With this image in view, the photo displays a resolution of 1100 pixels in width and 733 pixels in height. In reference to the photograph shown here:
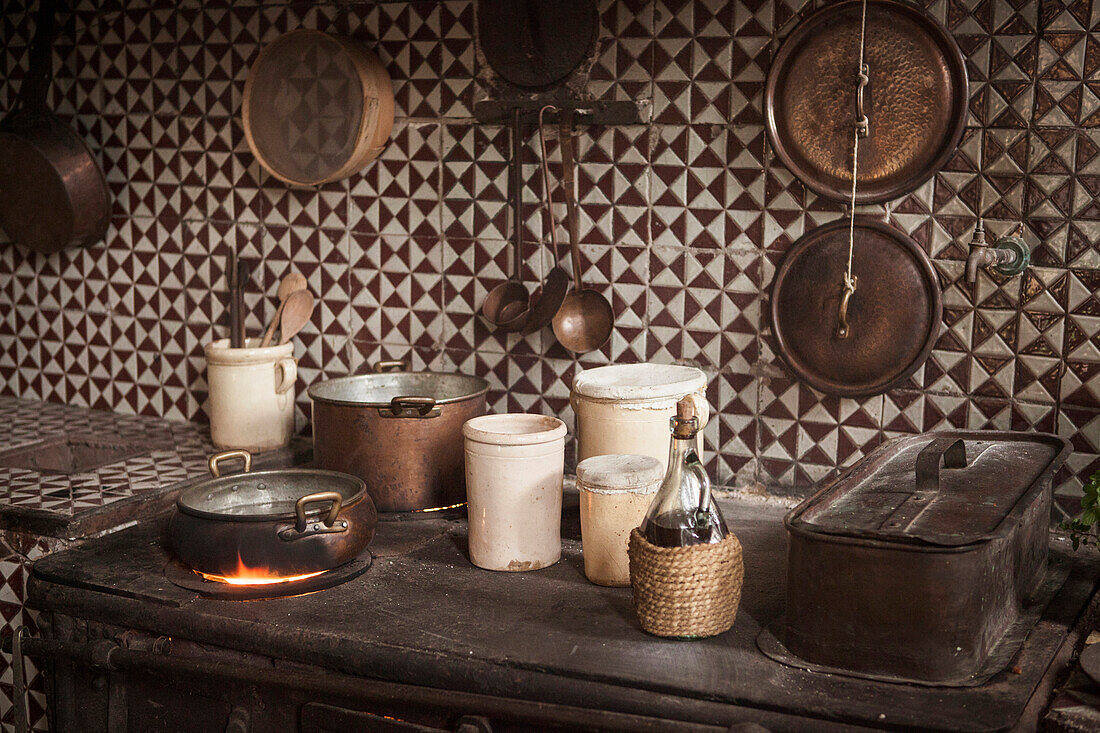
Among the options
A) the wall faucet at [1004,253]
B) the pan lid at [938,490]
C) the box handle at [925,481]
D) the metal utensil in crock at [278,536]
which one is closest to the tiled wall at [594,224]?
the wall faucet at [1004,253]

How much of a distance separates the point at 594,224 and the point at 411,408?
2.42 feet

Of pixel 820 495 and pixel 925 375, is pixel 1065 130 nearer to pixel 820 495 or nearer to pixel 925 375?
pixel 925 375

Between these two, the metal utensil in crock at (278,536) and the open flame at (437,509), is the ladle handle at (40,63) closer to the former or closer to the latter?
the metal utensil in crock at (278,536)

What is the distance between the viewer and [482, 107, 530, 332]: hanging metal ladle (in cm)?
268

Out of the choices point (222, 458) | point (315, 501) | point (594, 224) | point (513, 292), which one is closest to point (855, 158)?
point (594, 224)

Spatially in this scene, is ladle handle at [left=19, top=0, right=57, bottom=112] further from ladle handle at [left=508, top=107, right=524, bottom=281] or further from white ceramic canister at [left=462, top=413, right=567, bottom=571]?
white ceramic canister at [left=462, top=413, right=567, bottom=571]

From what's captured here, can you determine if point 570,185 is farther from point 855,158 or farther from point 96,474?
point 96,474

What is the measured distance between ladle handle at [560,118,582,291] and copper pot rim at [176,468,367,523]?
83 cm

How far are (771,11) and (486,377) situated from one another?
122 centimetres

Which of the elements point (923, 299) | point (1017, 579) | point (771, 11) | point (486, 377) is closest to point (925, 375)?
point (923, 299)

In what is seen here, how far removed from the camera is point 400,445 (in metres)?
2.33

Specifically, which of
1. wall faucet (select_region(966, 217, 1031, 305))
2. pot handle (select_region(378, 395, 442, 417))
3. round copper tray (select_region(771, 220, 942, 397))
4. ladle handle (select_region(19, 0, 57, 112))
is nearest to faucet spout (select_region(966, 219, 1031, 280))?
wall faucet (select_region(966, 217, 1031, 305))

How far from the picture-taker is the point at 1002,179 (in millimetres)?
2246

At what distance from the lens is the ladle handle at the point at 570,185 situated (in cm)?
261
